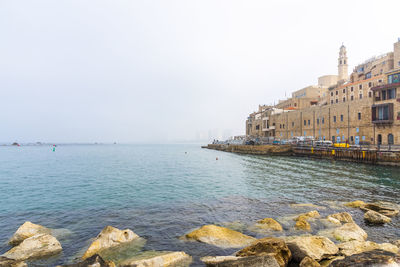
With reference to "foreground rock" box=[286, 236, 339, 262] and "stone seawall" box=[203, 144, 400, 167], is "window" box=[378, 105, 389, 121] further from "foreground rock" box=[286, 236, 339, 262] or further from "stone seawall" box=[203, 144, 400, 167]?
"foreground rock" box=[286, 236, 339, 262]

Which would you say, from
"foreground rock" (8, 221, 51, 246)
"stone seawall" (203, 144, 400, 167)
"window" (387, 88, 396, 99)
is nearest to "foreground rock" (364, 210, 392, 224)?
"foreground rock" (8, 221, 51, 246)

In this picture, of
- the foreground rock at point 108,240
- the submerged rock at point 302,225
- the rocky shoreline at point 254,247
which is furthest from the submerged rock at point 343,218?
the foreground rock at point 108,240

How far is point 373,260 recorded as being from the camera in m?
5.24

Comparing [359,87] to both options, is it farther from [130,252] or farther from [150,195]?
[130,252]

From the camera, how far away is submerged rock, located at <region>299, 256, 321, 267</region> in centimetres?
656

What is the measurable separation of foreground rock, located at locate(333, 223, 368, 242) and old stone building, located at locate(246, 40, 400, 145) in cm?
4382

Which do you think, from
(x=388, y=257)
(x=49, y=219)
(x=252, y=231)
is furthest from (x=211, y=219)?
(x=49, y=219)

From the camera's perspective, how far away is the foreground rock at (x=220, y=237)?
8.66m

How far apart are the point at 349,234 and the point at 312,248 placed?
2.86 meters

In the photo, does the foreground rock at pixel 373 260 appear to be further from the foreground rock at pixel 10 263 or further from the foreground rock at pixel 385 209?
the foreground rock at pixel 10 263

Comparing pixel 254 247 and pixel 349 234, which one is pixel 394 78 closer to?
pixel 349 234

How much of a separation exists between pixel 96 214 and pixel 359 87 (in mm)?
68556

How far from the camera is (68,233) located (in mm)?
10102

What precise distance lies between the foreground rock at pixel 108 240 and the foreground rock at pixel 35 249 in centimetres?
142
